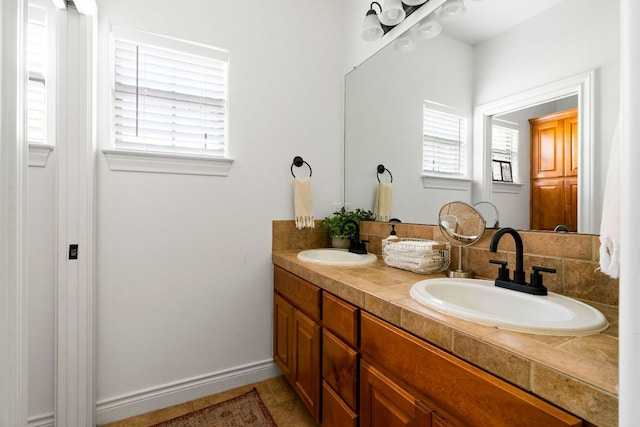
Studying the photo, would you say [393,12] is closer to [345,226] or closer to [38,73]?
[345,226]

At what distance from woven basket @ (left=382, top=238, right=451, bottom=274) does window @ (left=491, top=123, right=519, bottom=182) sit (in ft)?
1.31

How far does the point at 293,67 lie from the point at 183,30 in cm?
71

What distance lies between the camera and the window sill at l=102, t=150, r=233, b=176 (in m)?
1.60

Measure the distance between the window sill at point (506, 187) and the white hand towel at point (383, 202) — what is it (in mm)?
666

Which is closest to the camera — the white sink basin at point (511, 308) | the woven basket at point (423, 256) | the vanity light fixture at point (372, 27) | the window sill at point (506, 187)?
the white sink basin at point (511, 308)

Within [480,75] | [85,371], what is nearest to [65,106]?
[85,371]

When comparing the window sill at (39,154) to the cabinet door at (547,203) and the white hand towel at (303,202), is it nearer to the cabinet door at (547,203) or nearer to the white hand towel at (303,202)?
the white hand towel at (303,202)

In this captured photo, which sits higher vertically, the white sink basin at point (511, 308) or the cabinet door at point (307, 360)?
the white sink basin at point (511, 308)

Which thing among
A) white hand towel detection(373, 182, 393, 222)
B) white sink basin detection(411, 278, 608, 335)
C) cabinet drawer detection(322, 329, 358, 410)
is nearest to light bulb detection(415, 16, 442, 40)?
white hand towel detection(373, 182, 393, 222)

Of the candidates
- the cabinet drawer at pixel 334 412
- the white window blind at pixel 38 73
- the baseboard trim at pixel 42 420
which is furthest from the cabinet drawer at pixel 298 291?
the white window blind at pixel 38 73

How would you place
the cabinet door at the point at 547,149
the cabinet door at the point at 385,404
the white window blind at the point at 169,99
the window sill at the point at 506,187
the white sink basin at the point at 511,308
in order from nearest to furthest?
the white sink basin at the point at 511,308
the cabinet door at the point at 385,404
the cabinet door at the point at 547,149
the window sill at the point at 506,187
the white window blind at the point at 169,99

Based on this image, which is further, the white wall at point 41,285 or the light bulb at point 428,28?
the light bulb at point 428,28

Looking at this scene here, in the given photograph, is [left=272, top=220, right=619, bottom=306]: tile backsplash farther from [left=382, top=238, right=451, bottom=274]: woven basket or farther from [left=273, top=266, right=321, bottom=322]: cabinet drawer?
[left=273, top=266, right=321, bottom=322]: cabinet drawer

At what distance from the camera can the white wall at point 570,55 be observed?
948 mm
